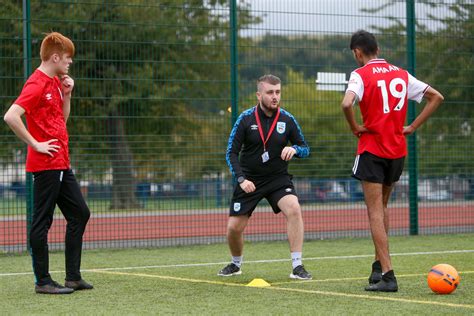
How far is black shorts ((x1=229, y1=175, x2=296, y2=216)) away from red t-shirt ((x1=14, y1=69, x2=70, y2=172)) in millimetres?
1868

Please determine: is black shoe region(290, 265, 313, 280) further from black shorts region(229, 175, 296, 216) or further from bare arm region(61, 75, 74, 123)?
bare arm region(61, 75, 74, 123)

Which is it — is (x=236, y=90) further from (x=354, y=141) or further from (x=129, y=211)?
(x=354, y=141)

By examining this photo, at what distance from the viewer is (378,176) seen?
783 centimetres

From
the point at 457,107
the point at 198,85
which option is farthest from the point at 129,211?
the point at 457,107

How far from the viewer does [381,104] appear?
7.79 m

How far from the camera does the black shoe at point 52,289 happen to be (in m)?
7.84

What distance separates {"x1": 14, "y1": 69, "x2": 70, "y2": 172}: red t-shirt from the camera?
7.79 metres

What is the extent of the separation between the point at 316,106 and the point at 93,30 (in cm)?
440

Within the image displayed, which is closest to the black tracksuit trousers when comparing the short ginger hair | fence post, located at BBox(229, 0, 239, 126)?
the short ginger hair

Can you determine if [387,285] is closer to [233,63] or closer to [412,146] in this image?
[233,63]

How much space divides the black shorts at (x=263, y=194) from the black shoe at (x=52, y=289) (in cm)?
193

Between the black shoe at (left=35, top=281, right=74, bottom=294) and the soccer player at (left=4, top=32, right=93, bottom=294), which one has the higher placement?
the soccer player at (left=4, top=32, right=93, bottom=294)

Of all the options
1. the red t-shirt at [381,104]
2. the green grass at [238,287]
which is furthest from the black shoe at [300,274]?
the red t-shirt at [381,104]

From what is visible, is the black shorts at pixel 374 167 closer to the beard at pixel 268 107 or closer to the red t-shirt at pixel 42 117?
the beard at pixel 268 107
